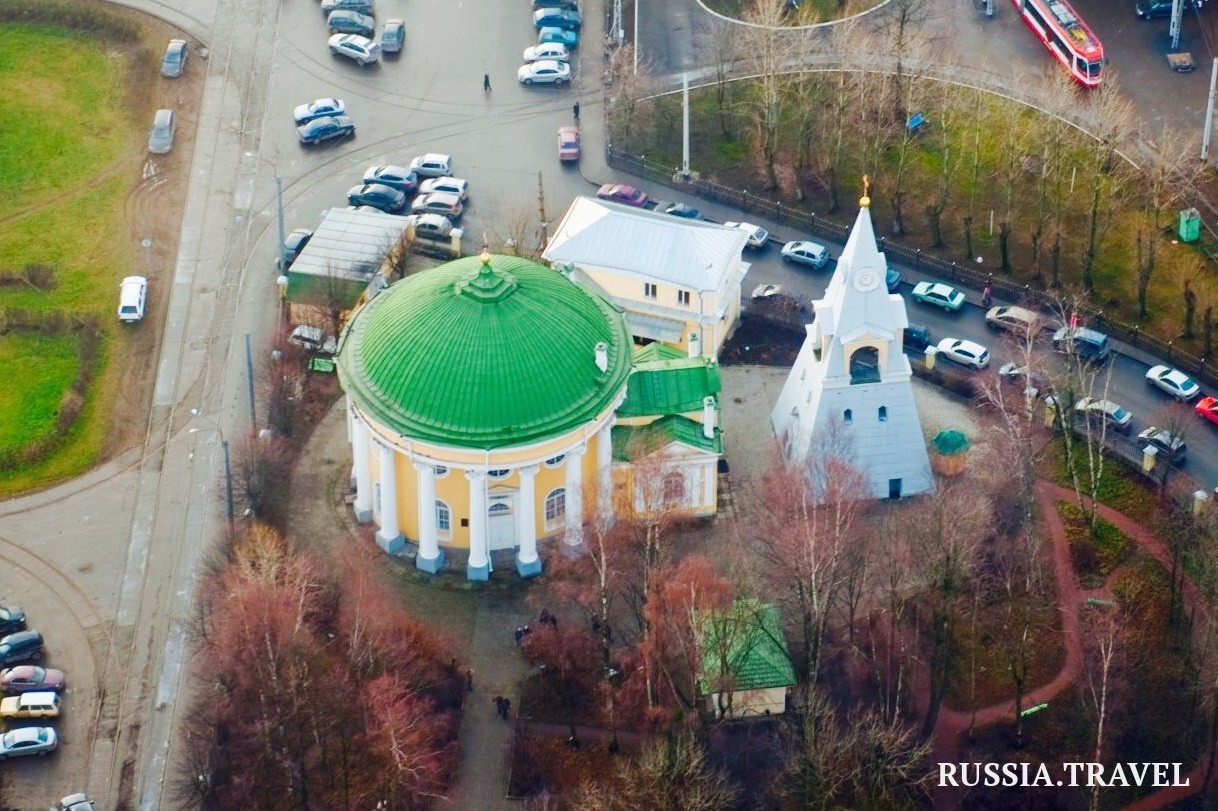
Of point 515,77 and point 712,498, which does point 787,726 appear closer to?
point 712,498

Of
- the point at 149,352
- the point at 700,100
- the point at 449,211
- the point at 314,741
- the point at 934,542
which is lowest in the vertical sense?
the point at 314,741

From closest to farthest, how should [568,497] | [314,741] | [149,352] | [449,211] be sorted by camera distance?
[314,741]
[568,497]
[149,352]
[449,211]

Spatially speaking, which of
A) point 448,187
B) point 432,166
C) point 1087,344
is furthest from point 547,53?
point 1087,344

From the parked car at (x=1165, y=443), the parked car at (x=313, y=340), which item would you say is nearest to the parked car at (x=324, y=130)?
the parked car at (x=313, y=340)

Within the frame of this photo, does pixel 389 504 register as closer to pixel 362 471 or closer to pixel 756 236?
pixel 362 471

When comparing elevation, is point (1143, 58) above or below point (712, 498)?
above

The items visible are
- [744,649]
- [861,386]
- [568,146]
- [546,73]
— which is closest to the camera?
[744,649]

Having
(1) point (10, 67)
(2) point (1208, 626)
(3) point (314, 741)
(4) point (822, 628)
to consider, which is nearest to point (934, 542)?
(4) point (822, 628)
